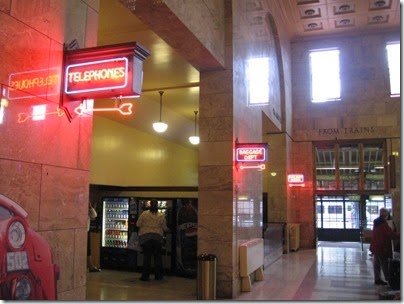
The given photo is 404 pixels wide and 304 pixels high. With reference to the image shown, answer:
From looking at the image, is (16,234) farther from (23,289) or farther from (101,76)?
(101,76)

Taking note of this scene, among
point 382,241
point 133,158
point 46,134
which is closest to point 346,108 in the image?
point 133,158

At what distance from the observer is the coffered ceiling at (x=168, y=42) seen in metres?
7.62

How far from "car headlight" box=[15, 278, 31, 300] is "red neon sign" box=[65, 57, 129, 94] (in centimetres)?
153

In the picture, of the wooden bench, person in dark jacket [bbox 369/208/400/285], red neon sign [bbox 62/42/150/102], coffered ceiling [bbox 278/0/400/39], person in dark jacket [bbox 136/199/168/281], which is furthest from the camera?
coffered ceiling [bbox 278/0/400/39]

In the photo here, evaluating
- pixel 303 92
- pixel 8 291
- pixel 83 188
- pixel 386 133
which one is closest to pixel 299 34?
pixel 303 92

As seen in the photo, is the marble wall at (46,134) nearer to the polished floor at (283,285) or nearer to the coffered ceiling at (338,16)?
the polished floor at (283,285)

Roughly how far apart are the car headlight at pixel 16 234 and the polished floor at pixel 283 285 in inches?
154

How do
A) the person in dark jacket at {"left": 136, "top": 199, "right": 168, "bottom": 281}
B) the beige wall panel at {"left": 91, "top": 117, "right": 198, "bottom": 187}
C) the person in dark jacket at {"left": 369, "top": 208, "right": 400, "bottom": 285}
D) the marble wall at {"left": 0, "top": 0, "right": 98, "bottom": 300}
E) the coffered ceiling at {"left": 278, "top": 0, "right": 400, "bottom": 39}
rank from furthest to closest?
the coffered ceiling at {"left": 278, "top": 0, "right": 400, "bottom": 39}, the beige wall panel at {"left": 91, "top": 117, "right": 198, "bottom": 187}, the person in dark jacket at {"left": 136, "top": 199, "right": 168, "bottom": 281}, the person in dark jacket at {"left": 369, "top": 208, "right": 400, "bottom": 285}, the marble wall at {"left": 0, "top": 0, "right": 98, "bottom": 300}

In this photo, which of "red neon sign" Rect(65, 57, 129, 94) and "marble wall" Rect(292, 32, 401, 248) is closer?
"red neon sign" Rect(65, 57, 129, 94)

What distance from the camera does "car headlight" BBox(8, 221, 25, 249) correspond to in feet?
9.89

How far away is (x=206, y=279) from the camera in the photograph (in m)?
6.73

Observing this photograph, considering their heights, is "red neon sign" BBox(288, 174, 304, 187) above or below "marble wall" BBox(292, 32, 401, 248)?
below

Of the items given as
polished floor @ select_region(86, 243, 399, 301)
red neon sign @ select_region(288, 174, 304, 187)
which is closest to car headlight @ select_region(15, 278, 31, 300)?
polished floor @ select_region(86, 243, 399, 301)

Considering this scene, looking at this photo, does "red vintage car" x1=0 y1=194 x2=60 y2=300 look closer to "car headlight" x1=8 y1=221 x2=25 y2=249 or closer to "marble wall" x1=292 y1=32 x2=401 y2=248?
"car headlight" x1=8 y1=221 x2=25 y2=249
